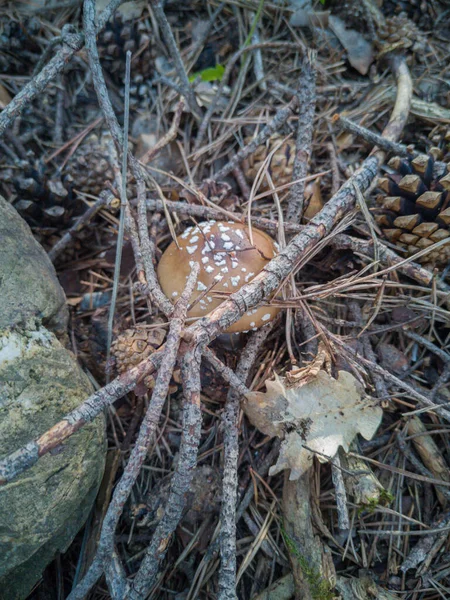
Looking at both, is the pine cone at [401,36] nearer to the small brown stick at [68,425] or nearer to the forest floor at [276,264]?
the forest floor at [276,264]

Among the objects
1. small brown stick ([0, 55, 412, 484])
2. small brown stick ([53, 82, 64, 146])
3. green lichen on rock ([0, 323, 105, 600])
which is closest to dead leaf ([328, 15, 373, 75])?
small brown stick ([0, 55, 412, 484])

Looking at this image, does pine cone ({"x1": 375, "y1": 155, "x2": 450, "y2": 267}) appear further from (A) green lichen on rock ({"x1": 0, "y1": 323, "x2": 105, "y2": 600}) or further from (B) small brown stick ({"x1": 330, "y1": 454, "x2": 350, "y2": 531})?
(A) green lichen on rock ({"x1": 0, "y1": 323, "x2": 105, "y2": 600})

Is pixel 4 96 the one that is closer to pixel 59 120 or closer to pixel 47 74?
pixel 59 120

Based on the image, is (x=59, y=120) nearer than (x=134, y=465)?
No

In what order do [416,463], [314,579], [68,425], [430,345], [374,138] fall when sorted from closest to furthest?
1. [68,425]
2. [314,579]
3. [416,463]
4. [430,345]
5. [374,138]

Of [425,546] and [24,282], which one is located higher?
[24,282]

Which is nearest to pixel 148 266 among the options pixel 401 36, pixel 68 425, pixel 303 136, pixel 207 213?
pixel 207 213
